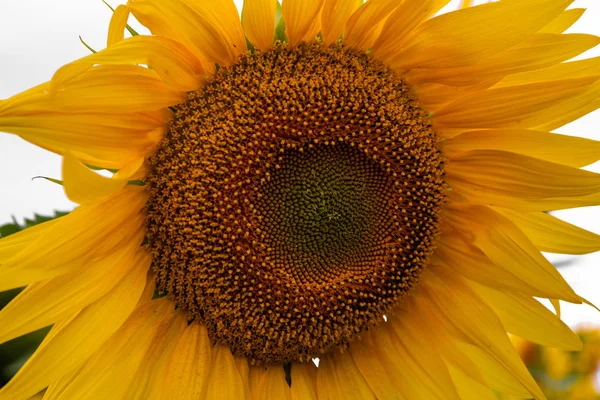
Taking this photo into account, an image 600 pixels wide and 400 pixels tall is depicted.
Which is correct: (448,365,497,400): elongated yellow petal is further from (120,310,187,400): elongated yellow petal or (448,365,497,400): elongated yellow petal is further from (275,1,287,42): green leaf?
(275,1,287,42): green leaf

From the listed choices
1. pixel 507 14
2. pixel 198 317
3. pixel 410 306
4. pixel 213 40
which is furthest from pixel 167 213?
pixel 507 14

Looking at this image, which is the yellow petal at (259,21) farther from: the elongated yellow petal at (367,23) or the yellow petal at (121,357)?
the yellow petal at (121,357)

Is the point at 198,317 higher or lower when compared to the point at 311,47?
lower

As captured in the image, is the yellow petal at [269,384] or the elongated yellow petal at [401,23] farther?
the yellow petal at [269,384]

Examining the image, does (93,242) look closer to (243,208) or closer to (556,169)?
(243,208)

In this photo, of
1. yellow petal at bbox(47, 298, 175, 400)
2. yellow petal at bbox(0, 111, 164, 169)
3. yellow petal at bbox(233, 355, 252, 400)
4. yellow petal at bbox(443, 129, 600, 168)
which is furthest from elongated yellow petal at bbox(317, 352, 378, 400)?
yellow petal at bbox(0, 111, 164, 169)

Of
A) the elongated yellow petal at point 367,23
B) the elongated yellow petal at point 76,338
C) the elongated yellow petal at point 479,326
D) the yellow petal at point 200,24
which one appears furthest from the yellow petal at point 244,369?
the elongated yellow petal at point 367,23
